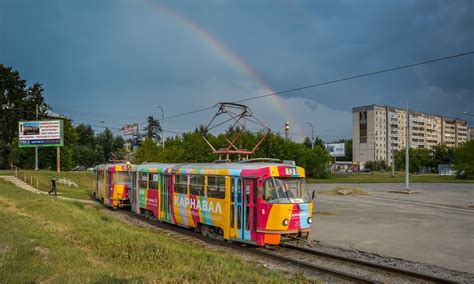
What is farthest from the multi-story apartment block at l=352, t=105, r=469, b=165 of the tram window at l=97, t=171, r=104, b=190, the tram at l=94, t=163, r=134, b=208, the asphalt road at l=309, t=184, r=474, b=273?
the tram at l=94, t=163, r=134, b=208

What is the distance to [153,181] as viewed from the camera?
68.1 ft

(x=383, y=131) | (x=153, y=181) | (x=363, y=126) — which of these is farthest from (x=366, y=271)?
(x=383, y=131)

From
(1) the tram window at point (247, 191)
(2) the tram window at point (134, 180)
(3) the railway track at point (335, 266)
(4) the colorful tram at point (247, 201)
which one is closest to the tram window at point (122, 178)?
(2) the tram window at point (134, 180)

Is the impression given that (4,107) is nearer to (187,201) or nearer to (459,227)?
(187,201)

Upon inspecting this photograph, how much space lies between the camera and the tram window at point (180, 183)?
17.6 m

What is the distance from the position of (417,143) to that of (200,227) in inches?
6069

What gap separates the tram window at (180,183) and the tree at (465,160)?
67.3 m

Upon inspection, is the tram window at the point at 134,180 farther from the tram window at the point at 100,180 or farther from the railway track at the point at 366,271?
the railway track at the point at 366,271

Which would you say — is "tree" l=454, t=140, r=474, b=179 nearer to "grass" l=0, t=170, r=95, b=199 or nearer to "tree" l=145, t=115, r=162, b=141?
"grass" l=0, t=170, r=95, b=199

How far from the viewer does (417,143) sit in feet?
514

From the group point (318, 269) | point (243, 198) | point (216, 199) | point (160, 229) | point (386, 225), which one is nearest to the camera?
point (318, 269)

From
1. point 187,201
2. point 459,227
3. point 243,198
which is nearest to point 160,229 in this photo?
point 187,201

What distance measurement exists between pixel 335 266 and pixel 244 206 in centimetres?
351

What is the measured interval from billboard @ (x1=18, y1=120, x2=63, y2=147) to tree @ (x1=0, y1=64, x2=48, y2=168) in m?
25.7
